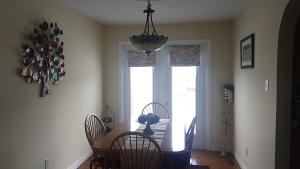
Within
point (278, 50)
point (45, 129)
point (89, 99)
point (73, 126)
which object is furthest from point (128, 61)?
point (278, 50)

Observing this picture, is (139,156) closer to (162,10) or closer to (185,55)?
(162,10)

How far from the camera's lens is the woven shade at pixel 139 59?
486cm

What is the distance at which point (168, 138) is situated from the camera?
112 inches

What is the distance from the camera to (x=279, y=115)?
7.54 ft

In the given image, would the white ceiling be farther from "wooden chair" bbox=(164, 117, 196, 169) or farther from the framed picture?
"wooden chair" bbox=(164, 117, 196, 169)

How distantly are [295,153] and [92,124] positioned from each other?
2.40 meters

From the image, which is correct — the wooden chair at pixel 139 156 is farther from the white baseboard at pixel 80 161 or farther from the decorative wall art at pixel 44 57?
the white baseboard at pixel 80 161

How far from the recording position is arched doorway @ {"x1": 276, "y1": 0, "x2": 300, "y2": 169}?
223cm

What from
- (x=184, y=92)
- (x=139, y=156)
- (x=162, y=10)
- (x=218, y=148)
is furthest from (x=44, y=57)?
(x=218, y=148)

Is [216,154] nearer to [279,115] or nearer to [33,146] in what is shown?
[279,115]

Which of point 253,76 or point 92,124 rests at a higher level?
point 253,76

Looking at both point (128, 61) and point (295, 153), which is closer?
point (295, 153)

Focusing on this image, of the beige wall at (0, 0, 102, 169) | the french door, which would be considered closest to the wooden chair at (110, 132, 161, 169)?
the beige wall at (0, 0, 102, 169)

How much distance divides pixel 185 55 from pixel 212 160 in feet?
6.25
